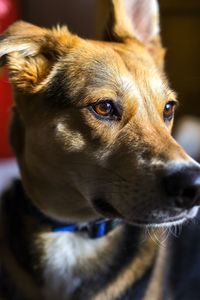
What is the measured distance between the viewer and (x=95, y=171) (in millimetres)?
1382

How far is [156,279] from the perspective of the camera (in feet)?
5.44

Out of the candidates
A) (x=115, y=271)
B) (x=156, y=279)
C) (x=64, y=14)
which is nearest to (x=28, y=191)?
(x=115, y=271)

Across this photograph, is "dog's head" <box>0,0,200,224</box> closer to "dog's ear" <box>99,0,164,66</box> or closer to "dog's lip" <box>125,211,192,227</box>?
"dog's lip" <box>125,211,192,227</box>

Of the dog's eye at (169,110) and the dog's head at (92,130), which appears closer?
the dog's head at (92,130)

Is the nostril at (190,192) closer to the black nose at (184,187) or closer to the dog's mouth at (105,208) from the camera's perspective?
the black nose at (184,187)

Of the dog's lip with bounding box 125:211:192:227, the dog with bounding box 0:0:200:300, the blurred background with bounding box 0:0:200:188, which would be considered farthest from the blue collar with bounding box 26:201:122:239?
the blurred background with bounding box 0:0:200:188

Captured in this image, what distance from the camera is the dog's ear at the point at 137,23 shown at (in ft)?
5.68

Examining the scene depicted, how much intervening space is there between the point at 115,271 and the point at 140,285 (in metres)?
0.09

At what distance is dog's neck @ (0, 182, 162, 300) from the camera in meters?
1.57

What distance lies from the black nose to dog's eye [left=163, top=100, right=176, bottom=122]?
330 millimetres

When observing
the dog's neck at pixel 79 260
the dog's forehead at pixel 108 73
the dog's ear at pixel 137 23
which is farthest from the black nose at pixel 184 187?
the dog's ear at pixel 137 23

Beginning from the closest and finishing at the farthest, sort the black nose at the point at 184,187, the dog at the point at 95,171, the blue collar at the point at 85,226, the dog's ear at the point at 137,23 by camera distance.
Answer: the black nose at the point at 184,187
the dog at the point at 95,171
the blue collar at the point at 85,226
the dog's ear at the point at 137,23

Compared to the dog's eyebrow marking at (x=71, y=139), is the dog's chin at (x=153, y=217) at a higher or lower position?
lower

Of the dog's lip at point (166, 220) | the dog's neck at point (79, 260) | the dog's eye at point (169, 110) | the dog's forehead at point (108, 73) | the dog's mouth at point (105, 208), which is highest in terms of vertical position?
the dog's forehead at point (108, 73)
